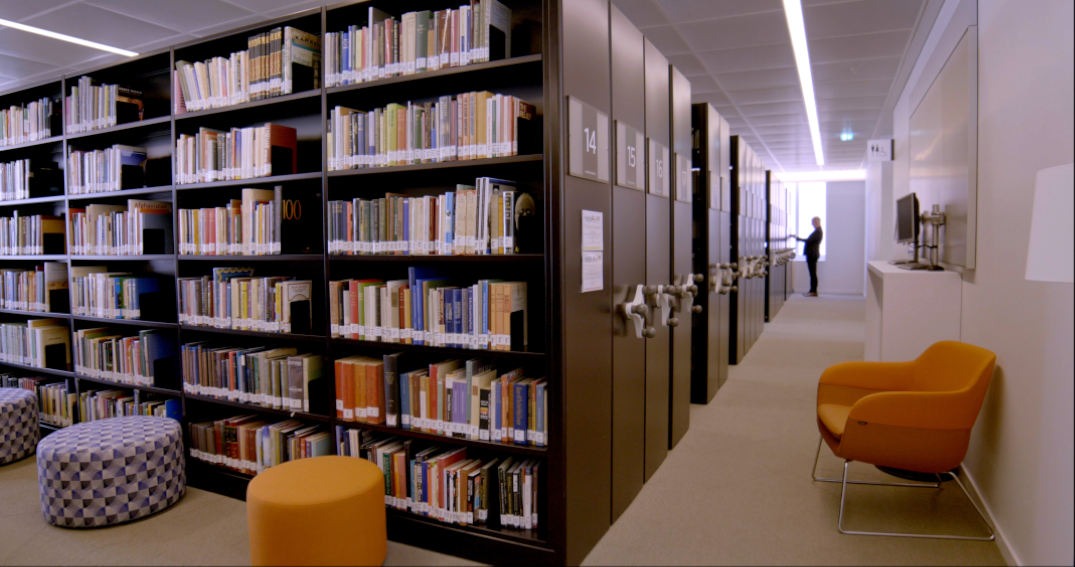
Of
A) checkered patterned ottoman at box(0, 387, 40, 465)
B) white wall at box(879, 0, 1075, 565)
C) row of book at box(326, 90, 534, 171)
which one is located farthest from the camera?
checkered patterned ottoman at box(0, 387, 40, 465)

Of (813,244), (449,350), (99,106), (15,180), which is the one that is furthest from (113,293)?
(813,244)

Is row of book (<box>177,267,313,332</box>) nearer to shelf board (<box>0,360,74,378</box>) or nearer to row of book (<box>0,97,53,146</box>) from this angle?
shelf board (<box>0,360,74,378</box>)

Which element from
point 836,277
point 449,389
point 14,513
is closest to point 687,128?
point 449,389

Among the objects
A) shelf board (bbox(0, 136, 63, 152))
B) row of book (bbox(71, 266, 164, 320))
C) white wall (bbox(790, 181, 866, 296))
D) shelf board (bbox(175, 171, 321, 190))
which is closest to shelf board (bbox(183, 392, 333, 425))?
row of book (bbox(71, 266, 164, 320))

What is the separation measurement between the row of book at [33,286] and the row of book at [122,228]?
369 millimetres

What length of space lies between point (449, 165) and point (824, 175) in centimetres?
1491

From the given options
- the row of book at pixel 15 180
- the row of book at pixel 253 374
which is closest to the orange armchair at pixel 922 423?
the row of book at pixel 253 374

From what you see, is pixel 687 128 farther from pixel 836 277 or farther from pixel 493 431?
pixel 836 277

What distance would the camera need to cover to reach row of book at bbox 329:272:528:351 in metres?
2.52

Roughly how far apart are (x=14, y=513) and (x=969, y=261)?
200 inches

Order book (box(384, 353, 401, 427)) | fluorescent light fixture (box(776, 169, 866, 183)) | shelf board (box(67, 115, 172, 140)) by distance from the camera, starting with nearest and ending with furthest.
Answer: book (box(384, 353, 401, 427)), shelf board (box(67, 115, 172, 140)), fluorescent light fixture (box(776, 169, 866, 183))

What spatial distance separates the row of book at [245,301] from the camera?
3119 millimetres

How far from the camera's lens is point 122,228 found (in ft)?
12.1

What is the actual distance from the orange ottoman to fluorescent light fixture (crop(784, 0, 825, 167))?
437 centimetres
